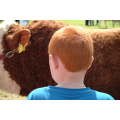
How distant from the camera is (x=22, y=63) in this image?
2965 mm

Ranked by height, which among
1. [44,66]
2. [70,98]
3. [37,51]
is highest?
[70,98]

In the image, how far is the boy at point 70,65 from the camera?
97cm

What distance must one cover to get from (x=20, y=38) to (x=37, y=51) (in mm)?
417

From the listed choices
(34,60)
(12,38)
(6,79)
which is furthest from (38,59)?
(6,79)

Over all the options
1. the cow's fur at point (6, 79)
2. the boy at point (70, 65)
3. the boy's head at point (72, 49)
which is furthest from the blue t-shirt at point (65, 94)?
the cow's fur at point (6, 79)

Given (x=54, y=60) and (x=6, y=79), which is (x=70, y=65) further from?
(x=6, y=79)

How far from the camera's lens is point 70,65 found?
39.0 inches

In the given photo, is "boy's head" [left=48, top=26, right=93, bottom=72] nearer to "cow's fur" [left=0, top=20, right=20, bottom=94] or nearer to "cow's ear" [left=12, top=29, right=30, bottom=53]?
"cow's ear" [left=12, top=29, right=30, bottom=53]

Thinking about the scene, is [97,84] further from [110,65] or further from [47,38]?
[47,38]


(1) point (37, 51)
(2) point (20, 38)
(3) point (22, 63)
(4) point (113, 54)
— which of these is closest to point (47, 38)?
(1) point (37, 51)

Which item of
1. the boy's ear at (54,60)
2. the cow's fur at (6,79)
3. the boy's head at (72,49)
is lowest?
the cow's fur at (6,79)

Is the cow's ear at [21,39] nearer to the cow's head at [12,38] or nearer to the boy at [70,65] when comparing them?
the cow's head at [12,38]

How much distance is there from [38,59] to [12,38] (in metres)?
0.64

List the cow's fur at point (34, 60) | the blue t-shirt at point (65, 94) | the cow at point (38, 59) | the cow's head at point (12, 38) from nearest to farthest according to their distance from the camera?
the blue t-shirt at point (65, 94)
the cow at point (38, 59)
the cow's head at point (12, 38)
the cow's fur at point (34, 60)
